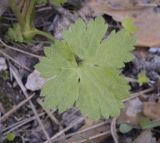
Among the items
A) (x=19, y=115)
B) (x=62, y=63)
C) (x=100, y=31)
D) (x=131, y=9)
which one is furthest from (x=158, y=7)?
(x=19, y=115)

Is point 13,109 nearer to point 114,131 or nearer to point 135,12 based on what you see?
point 114,131

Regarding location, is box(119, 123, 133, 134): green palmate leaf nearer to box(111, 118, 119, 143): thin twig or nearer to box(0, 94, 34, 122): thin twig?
box(111, 118, 119, 143): thin twig

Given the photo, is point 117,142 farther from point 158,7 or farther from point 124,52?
point 158,7

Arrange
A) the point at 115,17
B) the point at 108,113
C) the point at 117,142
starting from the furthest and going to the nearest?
the point at 115,17
the point at 117,142
the point at 108,113

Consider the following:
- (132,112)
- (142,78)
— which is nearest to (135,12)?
(142,78)

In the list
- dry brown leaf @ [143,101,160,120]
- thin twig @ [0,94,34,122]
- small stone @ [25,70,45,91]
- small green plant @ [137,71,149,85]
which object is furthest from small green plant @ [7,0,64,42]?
dry brown leaf @ [143,101,160,120]

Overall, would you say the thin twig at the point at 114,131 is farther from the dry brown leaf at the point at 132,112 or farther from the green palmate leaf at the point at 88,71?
the green palmate leaf at the point at 88,71

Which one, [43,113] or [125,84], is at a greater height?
[125,84]
